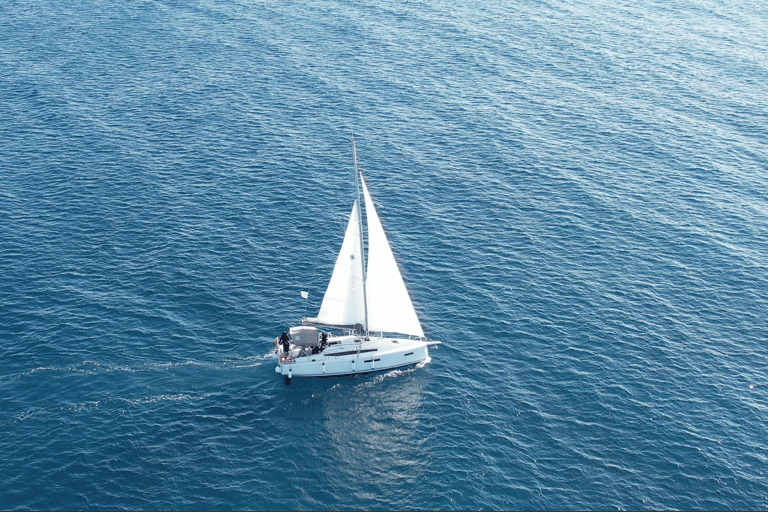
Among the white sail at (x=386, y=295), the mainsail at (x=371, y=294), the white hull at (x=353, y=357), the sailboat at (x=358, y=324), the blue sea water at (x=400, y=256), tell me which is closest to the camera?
the blue sea water at (x=400, y=256)

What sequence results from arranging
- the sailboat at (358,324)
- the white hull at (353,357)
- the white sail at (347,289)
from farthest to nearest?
the sailboat at (358,324)
the white hull at (353,357)
the white sail at (347,289)

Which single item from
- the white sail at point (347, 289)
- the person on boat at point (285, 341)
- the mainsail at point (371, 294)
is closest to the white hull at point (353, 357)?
the person on boat at point (285, 341)

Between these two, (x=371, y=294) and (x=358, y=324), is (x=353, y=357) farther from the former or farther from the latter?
(x=371, y=294)

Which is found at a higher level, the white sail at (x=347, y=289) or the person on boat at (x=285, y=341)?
the white sail at (x=347, y=289)

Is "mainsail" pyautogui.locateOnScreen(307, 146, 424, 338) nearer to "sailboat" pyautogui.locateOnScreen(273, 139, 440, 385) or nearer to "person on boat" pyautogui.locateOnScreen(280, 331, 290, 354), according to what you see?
"sailboat" pyautogui.locateOnScreen(273, 139, 440, 385)

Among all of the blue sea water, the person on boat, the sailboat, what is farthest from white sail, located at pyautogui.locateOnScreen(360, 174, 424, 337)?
the person on boat

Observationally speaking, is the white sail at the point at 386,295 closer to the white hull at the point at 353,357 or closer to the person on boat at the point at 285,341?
the white hull at the point at 353,357

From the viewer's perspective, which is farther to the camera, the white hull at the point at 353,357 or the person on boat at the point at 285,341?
the person on boat at the point at 285,341

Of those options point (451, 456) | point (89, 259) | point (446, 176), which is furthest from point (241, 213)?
point (451, 456)
